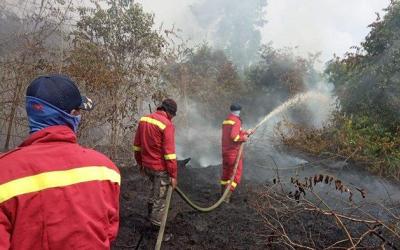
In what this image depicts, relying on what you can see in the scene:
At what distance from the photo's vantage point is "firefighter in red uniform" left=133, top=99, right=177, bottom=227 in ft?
18.2

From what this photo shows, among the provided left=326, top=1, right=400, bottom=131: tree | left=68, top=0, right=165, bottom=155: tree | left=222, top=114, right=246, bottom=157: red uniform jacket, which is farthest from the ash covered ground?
left=326, top=1, right=400, bottom=131: tree

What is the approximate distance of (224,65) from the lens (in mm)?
20125

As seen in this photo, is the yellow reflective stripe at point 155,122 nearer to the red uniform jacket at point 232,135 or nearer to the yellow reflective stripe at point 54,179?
the red uniform jacket at point 232,135

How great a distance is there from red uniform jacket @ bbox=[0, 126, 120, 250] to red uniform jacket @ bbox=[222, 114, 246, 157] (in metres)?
5.64

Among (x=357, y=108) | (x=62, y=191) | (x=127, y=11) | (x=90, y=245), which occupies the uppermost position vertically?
(x=127, y=11)

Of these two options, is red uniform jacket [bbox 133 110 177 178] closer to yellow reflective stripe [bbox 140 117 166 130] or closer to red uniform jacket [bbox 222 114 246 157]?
yellow reflective stripe [bbox 140 117 166 130]

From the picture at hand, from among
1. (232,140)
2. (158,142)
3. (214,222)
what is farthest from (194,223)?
(232,140)

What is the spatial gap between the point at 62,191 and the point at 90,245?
0.26m

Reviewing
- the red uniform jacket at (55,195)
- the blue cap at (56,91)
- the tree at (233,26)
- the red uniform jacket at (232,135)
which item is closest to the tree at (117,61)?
the red uniform jacket at (232,135)

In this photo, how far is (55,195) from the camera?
1666mm

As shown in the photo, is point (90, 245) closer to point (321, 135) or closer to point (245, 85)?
point (321, 135)

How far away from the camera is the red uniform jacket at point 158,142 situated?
18.2 ft

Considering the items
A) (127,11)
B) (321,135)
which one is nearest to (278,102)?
(321,135)

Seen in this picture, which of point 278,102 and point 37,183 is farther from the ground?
point 278,102
